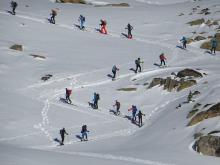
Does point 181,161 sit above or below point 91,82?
below

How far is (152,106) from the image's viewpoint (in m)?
39.1

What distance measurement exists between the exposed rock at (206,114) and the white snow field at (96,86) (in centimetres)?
63

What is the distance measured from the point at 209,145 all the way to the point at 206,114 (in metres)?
5.00

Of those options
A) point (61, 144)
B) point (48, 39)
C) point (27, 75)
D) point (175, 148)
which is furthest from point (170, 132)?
point (48, 39)

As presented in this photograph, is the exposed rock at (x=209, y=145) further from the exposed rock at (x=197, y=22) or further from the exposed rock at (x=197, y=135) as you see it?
the exposed rock at (x=197, y=22)

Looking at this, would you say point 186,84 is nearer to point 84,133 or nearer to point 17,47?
point 84,133

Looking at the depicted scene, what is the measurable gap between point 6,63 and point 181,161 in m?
28.5

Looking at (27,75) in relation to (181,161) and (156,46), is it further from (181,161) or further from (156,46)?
(181,161)

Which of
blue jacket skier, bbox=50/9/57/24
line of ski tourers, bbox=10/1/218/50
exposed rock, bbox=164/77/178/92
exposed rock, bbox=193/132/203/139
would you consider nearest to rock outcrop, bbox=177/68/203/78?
exposed rock, bbox=164/77/178/92

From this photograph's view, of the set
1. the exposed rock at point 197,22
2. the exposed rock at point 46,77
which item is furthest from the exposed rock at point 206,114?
the exposed rock at point 197,22

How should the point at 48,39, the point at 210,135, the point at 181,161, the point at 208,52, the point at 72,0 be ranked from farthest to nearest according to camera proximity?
1. the point at 72,0
2. the point at 48,39
3. the point at 208,52
4. the point at 210,135
5. the point at 181,161

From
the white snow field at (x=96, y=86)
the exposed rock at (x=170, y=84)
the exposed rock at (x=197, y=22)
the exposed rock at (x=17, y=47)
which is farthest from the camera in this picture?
the exposed rock at (x=197, y=22)

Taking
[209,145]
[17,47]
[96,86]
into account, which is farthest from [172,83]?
[17,47]

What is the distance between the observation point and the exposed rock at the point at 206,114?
29.2 m
